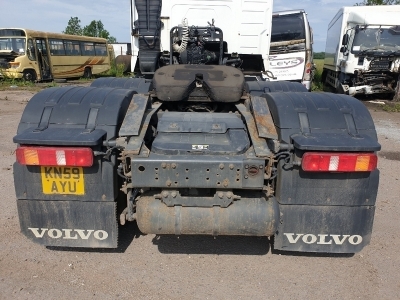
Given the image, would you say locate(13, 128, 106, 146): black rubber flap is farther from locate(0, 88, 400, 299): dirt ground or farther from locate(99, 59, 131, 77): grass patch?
locate(99, 59, 131, 77): grass patch

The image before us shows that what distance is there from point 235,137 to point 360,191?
98 centimetres

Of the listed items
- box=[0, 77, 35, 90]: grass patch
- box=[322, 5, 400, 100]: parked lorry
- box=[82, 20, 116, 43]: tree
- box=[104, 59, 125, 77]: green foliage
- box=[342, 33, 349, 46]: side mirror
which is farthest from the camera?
box=[82, 20, 116, 43]: tree

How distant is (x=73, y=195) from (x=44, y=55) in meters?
19.1

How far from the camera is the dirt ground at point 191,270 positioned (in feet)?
8.52

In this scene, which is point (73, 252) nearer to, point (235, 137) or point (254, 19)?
point (235, 137)

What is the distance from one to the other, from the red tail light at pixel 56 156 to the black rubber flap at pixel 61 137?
0.04m

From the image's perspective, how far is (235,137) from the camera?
2.76 metres

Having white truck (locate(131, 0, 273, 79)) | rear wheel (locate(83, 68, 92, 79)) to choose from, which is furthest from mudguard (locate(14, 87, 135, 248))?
rear wheel (locate(83, 68, 92, 79))

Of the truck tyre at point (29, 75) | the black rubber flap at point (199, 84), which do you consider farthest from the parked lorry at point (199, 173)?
the truck tyre at point (29, 75)

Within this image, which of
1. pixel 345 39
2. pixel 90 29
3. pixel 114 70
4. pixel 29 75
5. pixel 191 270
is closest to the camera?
pixel 191 270

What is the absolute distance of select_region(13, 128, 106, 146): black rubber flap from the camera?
7.89ft

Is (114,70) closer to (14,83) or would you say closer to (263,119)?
(14,83)

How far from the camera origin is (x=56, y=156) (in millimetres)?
2441

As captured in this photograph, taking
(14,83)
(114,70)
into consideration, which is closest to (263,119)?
(14,83)
